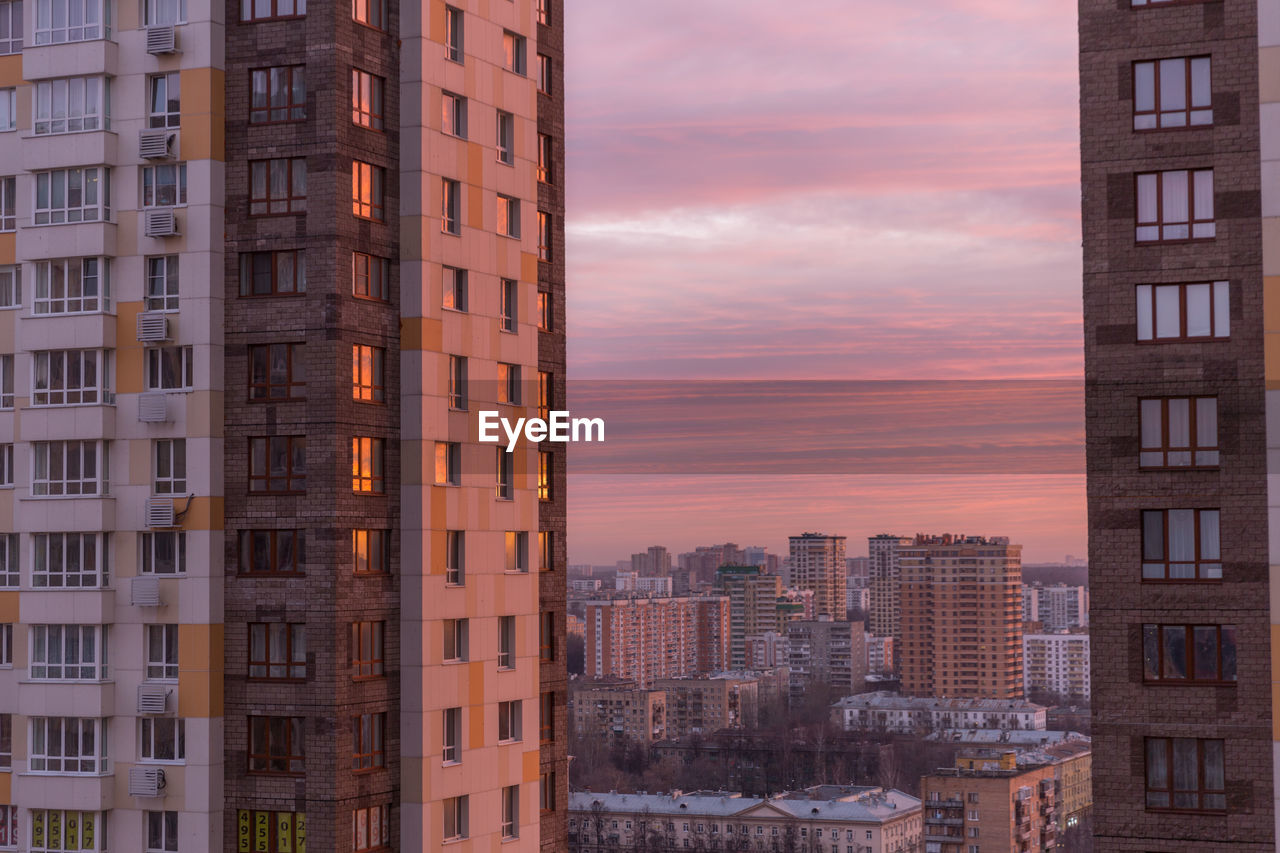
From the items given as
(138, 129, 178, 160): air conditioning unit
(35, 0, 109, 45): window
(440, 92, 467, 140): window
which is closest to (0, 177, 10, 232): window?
(35, 0, 109, 45): window

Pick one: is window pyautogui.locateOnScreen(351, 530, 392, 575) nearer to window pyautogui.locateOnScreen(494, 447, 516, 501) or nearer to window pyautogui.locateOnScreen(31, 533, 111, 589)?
window pyautogui.locateOnScreen(494, 447, 516, 501)

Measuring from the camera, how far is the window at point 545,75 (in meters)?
48.8

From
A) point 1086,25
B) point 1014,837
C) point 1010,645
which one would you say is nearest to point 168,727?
point 1086,25

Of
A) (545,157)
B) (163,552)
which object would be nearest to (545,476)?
(545,157)

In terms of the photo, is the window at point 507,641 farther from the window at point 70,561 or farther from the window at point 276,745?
the window at point 70,561

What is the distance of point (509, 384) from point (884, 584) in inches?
5459

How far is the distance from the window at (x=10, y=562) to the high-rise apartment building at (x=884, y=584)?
141m

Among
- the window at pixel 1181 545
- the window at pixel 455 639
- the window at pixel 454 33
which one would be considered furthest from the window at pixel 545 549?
the window at pixel 1181 545

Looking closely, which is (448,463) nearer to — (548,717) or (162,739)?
(548,717)

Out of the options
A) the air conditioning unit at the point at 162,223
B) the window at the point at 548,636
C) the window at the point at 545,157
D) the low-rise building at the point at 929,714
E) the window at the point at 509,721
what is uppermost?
the window at the point at 545,157

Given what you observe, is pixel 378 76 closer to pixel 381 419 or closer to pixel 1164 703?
pixel 381 419

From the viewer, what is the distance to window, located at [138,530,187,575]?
1655 inches

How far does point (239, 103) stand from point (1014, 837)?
363ft

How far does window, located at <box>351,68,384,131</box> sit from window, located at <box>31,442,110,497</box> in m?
11.1
